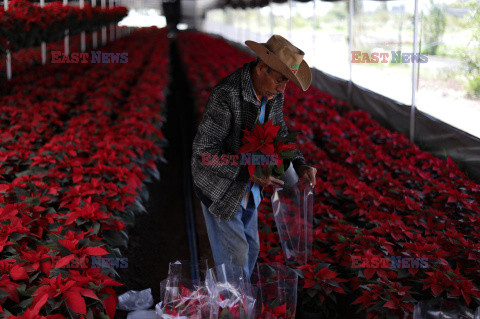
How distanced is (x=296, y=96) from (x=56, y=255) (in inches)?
252

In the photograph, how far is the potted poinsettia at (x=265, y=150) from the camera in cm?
225

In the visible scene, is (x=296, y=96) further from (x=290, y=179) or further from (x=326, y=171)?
(x=290, y=179)

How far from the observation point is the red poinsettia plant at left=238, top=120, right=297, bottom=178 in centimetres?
225

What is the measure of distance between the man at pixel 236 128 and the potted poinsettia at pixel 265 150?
0.05m

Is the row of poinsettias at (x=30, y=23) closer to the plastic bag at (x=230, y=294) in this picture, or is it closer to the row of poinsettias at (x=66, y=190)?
the row of poinsettias at (x=66, y=190)

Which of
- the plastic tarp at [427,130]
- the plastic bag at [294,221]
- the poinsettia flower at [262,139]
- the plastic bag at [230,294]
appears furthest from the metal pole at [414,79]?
the plastic bag at [230,294]

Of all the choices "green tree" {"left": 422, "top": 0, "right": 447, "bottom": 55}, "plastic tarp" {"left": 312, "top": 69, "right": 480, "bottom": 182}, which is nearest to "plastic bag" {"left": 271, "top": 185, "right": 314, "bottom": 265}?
"plastic tarp" {"left": 312, "top": 69, "right": 480, "bottom": 182}

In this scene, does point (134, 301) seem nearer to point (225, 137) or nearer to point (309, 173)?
point (225, 137)

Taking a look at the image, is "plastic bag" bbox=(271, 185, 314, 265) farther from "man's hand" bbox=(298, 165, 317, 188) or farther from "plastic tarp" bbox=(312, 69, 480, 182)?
"plastic tarp" bbox=(312, 69, 480, 182)

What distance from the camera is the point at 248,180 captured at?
2447 mm

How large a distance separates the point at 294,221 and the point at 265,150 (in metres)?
0.84

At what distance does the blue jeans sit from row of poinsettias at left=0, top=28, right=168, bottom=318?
0.56 metres

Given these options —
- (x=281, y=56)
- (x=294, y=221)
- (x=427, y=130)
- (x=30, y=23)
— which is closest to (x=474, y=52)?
(x=427, y=130)

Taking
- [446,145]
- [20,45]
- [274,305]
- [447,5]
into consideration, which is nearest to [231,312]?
[274,305]
